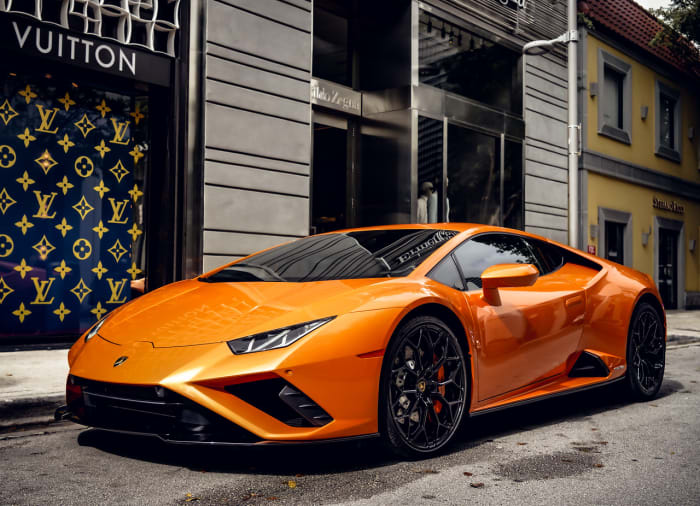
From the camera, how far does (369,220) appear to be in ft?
38.4

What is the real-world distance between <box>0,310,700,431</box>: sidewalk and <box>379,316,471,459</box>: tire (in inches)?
93.9

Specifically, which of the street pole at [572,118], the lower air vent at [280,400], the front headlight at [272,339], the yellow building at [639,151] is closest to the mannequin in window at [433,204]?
the street pole at [572,118]

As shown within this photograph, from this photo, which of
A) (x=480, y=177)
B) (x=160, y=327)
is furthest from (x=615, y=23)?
(x=160, y=327)

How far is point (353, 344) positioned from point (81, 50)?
5692mm

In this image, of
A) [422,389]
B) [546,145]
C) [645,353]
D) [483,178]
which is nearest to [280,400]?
[422,389]

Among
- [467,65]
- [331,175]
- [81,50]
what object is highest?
[467,65]

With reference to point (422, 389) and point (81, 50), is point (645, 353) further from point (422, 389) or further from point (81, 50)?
point (81, 50)

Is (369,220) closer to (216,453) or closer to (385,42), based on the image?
(385,42)

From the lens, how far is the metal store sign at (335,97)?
34.9 ft

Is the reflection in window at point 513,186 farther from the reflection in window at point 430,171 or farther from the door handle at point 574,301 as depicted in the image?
the door handle at point 574,301

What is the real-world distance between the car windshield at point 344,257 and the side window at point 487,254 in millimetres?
152

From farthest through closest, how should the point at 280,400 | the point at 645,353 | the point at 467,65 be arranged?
the point at 467,65 → the point at 645,353 → the point at 280,400

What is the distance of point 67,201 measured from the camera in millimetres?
7934

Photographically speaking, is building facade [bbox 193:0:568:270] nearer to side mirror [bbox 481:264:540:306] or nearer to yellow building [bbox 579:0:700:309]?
yellow building [bbox 579:0:700:309]
